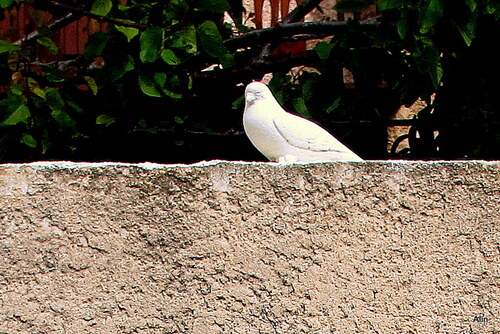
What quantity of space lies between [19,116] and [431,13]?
1868 mm

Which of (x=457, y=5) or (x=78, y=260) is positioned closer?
(x=78, y=260)

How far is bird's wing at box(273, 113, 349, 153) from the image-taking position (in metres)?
2.74

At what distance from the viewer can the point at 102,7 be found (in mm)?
3789

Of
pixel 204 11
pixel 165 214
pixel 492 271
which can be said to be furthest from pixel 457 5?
pixel 165 214

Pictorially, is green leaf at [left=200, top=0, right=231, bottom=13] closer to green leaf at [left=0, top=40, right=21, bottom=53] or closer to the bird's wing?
green leaf at [left=0, top=40, right=21, bottom=53]

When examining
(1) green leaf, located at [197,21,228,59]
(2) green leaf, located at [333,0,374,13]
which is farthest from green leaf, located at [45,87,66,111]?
(2) green leaf, located at [333,0,374,13]

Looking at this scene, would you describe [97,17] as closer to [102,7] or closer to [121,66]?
[102,7]

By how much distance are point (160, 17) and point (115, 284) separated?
70.2 inches

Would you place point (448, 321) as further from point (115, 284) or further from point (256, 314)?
point (115, 284)

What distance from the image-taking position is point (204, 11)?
3.90 metres

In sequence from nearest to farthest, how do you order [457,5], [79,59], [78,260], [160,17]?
[78,260]
[457,5]
[160,17]
[79,59]

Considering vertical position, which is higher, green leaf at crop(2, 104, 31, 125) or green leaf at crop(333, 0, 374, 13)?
green leaf at crop(333, 0, 374, 13)

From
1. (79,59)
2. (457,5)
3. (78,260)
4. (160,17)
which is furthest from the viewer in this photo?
(79,59)

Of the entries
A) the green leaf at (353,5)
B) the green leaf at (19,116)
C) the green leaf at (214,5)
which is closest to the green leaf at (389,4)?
the green leaf at (353,5)
